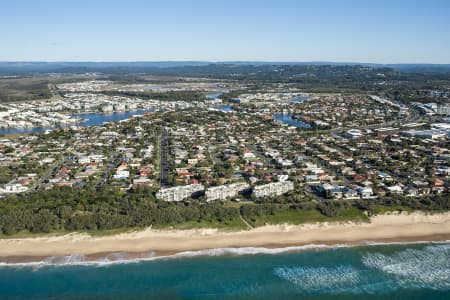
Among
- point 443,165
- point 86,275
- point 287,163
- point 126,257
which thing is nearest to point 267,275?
point 126,257

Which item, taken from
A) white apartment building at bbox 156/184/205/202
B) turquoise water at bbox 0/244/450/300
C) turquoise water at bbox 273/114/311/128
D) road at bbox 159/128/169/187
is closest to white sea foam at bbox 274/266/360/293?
turquoise water at bbox 0/244/450/300

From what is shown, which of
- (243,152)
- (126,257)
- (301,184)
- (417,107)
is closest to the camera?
(126,257)

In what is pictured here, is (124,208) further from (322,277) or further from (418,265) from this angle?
(418,265)

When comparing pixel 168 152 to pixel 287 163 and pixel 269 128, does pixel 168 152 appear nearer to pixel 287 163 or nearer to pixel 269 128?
pixel 287 163

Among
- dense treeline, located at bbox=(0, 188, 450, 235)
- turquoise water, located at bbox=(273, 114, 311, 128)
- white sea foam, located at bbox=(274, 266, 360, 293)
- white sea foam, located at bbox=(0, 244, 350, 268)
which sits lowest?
white sea foam, located at bbox=(274, 266, 360, 293)

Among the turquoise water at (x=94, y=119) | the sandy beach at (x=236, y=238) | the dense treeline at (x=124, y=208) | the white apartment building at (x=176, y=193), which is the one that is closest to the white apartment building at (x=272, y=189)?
the dense treeline at (x=124, y=208)

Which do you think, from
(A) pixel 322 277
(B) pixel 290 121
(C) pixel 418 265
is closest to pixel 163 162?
(A) pixel 322 277

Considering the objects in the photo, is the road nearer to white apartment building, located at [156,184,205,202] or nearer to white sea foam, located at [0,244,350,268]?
white apartment building, located at [156,184,205,202]
